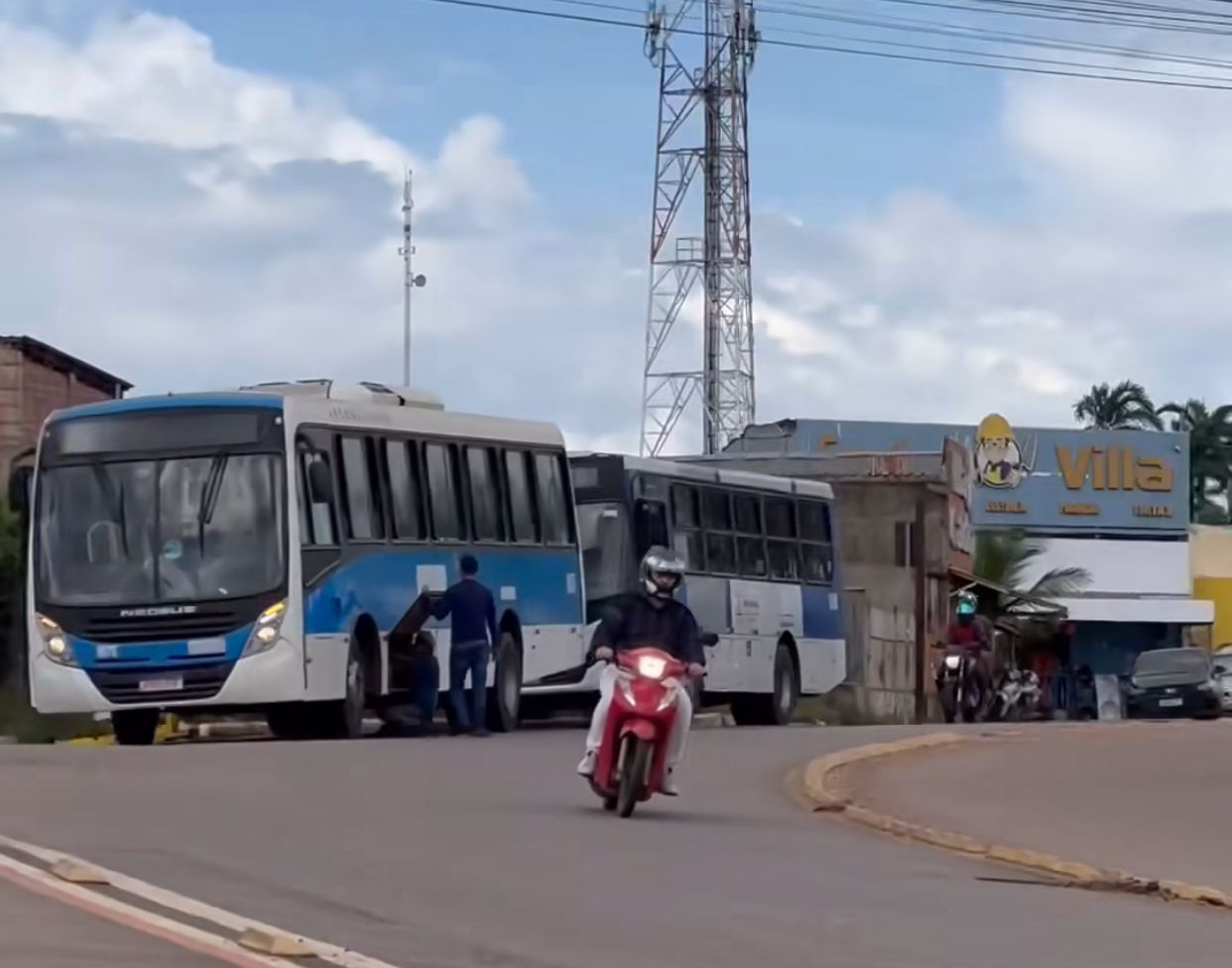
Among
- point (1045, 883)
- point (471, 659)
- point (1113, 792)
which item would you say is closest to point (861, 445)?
point (471, 659)

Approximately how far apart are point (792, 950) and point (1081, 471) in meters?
65.1

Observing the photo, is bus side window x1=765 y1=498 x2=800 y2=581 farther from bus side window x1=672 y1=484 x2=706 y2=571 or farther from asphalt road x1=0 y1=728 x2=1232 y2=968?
asphalt road x1=0 y1=728 x2=1232 y2=968

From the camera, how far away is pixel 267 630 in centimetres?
2291

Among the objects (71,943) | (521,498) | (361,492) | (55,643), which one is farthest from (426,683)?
(71,943)

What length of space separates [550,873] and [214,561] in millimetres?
11220

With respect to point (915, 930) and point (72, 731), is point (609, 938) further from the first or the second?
point (72, 731)

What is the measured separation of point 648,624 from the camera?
52.1 ft

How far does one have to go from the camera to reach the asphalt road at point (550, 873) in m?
10.2

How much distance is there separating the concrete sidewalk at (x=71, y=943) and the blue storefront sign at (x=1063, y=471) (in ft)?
205

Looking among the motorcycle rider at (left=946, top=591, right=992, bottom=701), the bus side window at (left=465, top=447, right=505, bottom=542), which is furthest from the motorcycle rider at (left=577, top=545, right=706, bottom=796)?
the motorcycle rider at (left=946, top=591, right=992, bottom=701)

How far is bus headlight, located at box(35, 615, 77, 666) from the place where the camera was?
910 inches

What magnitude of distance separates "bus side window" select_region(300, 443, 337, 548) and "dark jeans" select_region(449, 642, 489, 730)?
71.1 inches

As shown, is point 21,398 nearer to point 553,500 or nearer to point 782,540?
point 782,540

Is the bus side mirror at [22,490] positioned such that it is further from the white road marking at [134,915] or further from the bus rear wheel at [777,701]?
the white road marking at [134,915]
